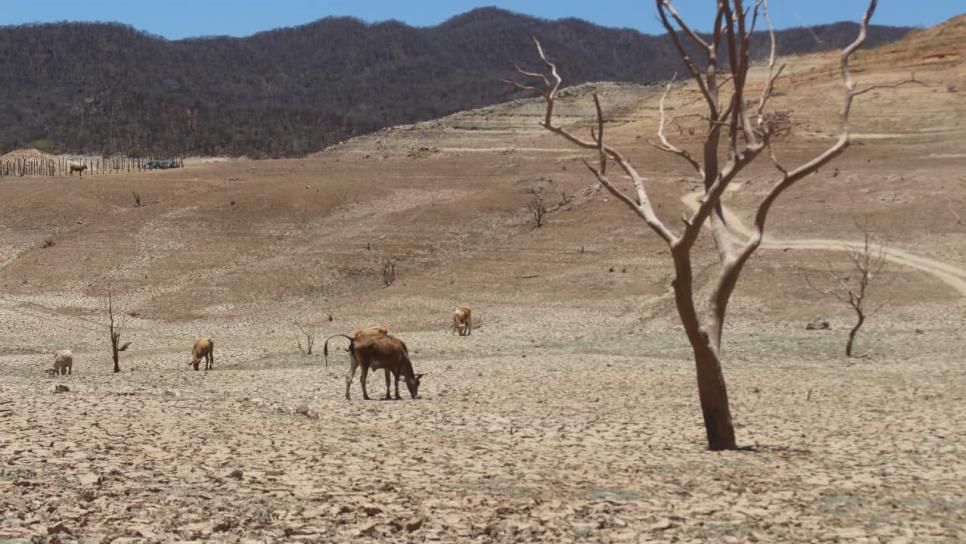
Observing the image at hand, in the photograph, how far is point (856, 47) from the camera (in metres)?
13.5

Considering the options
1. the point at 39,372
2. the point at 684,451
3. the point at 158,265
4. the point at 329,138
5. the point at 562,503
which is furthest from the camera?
the point at 329,138

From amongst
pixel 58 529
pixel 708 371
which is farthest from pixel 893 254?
pixel 58 529

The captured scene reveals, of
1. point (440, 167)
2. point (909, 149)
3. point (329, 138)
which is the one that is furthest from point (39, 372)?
point (329, 138)

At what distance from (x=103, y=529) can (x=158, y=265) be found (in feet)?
148

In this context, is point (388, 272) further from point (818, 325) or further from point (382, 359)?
point (382, 359)

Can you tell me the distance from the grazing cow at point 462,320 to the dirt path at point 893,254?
10518 millimetres

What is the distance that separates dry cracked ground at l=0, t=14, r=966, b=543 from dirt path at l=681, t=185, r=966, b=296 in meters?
0.31

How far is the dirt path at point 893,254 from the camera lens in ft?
127

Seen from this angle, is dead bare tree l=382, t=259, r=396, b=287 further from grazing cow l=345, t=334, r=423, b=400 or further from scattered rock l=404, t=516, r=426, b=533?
scattered rock l=404, t=516, r=426, b=533

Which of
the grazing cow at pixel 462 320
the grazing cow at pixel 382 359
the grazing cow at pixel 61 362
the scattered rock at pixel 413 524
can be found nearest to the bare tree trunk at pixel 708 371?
the scattered rock at pixel 413 524

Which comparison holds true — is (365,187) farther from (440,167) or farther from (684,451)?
(684,451)

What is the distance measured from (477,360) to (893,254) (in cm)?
2470

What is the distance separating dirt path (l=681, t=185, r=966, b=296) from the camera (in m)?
38.8

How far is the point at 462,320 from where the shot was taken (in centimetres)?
3500
